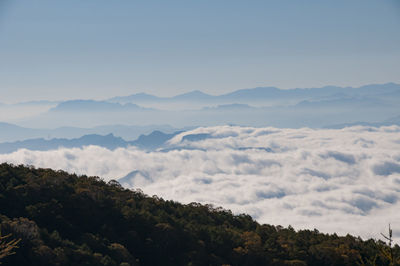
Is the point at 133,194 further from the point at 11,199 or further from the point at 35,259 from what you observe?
the point at 35,259

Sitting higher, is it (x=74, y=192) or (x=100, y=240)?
(x=74, y=192)

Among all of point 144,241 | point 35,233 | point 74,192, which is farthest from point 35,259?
point 74,192

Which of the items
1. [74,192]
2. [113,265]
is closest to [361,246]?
[113,265]

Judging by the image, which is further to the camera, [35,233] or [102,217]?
[102,217]

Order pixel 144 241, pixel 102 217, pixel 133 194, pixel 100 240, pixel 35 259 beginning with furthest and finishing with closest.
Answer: pixel 133 194, pixel 102 217, pixel 144 241, pixel 100 240, pixel 35 259

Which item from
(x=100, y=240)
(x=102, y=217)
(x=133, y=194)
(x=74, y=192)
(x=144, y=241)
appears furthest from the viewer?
(x=133, y=194)

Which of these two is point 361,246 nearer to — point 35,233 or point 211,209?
point 211,209

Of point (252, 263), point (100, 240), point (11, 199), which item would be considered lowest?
point (252, 263)
